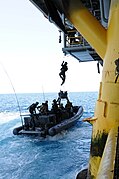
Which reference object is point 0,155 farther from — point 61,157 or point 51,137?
point 51,137

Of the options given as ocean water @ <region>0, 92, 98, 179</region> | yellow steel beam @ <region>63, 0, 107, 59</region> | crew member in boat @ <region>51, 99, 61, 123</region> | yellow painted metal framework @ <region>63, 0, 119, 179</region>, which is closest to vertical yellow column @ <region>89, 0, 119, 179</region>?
yellow painted metal framework @ <region>63, 0, 119, 179</region>

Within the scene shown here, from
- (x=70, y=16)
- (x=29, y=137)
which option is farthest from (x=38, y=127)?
(x=70, y=16)

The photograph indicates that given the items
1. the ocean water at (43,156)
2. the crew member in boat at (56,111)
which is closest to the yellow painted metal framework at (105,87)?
the ocean water at (43,156)

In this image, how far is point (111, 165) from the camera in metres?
2.09

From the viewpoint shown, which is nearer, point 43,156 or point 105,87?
point 105,87

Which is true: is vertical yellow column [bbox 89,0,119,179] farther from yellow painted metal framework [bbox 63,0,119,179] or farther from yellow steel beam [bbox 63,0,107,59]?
yellow steel beam [bbox 63,0,107,59]

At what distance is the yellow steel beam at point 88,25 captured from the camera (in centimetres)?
394

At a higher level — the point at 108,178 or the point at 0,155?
the point at 108,178

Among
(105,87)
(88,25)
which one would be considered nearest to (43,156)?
(88,25)

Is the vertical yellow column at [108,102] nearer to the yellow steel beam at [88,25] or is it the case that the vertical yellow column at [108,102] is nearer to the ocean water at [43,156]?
the yellow steel beam at [88,25]

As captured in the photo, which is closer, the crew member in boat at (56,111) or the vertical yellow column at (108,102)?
the vertical yellow column at (108,102)

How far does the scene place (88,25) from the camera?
4051 mm

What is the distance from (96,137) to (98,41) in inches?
59.6

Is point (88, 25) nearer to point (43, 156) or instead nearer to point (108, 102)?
point (108, 102)
